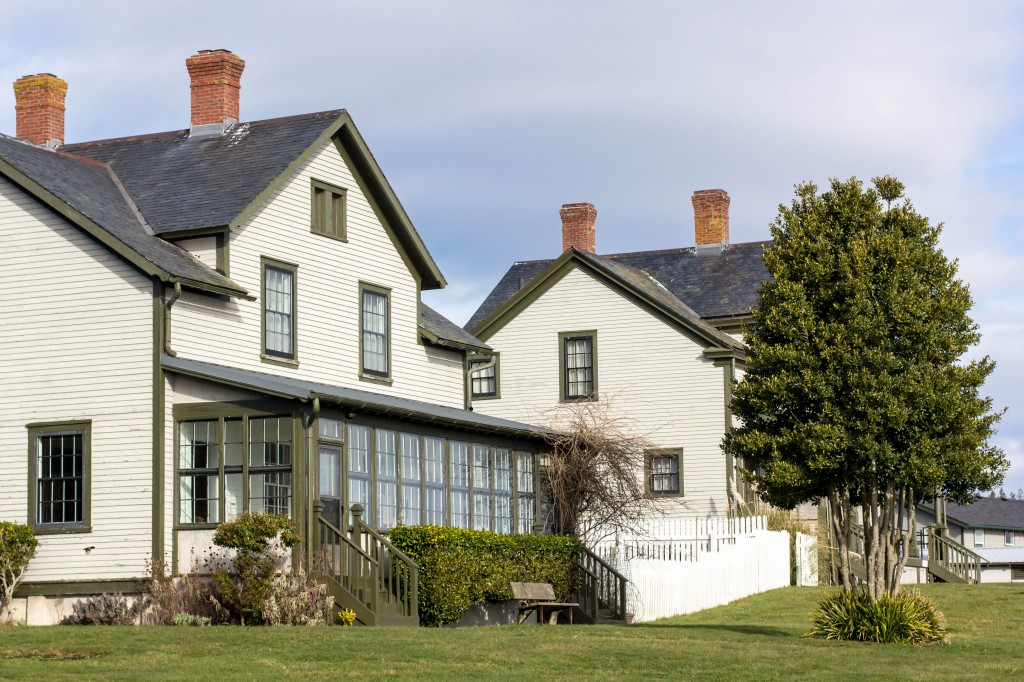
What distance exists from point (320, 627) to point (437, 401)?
11033 mm

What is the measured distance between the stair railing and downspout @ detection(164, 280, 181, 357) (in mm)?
9469

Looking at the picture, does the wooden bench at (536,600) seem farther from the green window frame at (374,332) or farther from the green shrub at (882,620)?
the green shrub at (882,620)

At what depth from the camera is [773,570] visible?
35812 mm

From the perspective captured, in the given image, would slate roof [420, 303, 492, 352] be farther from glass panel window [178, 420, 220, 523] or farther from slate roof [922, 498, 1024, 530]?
slate roof [922, 498, 1024, 530]

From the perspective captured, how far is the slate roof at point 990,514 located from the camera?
237 ft

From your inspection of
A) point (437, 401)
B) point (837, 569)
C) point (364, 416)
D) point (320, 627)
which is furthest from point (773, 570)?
point (320, 627)

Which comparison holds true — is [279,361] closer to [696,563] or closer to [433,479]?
[433,479]

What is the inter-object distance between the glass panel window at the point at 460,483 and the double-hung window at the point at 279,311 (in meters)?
3.42

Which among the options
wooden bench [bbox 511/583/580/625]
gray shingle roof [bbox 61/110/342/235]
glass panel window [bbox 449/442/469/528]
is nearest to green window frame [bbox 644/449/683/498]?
glass panel window [bbox 449/442/469/528]

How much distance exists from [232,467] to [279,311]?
4.23 meters

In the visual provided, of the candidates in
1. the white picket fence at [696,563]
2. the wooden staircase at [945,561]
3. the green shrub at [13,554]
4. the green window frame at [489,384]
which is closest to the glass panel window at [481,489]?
the white picket fence at [696,563]

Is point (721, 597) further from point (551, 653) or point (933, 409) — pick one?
point (551, 653)

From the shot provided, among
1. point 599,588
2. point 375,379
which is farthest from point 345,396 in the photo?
point 599,588

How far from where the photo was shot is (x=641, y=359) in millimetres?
41062
